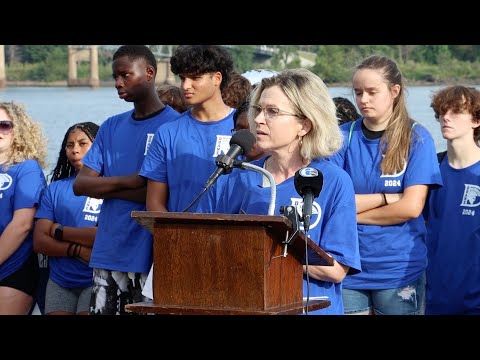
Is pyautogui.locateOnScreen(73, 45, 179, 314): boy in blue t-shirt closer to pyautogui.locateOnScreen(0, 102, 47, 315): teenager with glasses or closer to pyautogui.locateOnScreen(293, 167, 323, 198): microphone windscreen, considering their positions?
pyautogui.locateOnScreen(0, 102, 47, 315): teenager with glasses

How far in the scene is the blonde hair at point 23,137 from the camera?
265 inches

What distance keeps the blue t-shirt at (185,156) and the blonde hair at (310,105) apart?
1.08 m

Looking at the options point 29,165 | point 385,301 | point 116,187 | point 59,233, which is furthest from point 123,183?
point 385,301

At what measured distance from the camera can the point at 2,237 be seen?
6.55 m

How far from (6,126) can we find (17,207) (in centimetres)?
52

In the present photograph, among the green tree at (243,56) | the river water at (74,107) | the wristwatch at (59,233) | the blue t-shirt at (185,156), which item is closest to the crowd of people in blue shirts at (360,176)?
the blue t-shirt at (185,156)

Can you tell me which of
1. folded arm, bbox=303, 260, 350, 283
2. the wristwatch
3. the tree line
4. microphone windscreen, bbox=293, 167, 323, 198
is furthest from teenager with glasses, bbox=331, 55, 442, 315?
the tree line

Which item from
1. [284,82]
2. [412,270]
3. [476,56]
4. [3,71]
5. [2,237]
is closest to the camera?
[284,82]

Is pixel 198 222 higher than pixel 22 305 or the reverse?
higher

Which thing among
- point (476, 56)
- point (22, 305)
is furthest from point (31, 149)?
point (476, 56)

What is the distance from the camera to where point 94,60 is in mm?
10508

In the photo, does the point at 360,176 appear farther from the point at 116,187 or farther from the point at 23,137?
the point at 23,137

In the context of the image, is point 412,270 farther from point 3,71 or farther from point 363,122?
point 3,71

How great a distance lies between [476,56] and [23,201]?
187 inches
